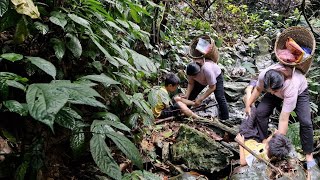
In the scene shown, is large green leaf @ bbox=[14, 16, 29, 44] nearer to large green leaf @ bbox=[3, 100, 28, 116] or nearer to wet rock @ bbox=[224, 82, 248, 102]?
large green leaf @ bbox=[3, 100, 28, 116]

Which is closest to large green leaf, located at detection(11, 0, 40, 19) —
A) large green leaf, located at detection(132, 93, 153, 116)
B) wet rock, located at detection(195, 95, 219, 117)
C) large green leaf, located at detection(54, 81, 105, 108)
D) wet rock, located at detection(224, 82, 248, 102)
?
large green leaf, located at detection(54, 81, 105, 108)

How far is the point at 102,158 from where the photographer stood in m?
1.67

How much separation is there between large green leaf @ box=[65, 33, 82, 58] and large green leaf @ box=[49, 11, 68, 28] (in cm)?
16

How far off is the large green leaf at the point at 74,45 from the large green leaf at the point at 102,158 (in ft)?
2.63

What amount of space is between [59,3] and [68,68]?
0.50 metres

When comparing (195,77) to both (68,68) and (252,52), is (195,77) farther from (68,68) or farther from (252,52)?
(252,52)

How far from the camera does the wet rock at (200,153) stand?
11.3 ft

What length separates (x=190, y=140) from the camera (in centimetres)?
363

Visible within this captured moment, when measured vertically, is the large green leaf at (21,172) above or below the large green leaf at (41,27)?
below

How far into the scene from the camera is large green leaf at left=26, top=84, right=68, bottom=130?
1.33 meters

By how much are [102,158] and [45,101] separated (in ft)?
1.47

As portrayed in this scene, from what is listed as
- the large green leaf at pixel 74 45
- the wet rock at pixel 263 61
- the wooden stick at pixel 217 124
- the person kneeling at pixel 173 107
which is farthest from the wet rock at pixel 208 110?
the large green leaf at pixel 74 45

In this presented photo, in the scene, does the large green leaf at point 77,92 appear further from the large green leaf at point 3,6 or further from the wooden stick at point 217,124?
the wooden stick at point 217,124

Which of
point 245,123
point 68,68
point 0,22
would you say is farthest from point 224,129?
point 0,22
